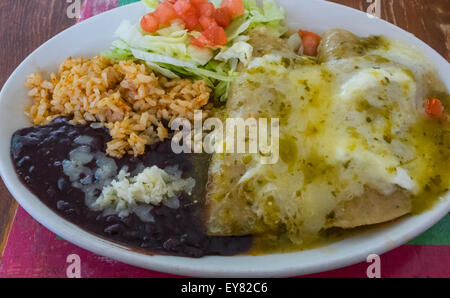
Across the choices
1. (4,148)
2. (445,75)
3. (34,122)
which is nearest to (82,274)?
(4,148)

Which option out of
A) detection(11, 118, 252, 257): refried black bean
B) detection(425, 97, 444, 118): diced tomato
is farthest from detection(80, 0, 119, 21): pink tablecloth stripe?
detection(425, 97, 444, 118): diced tomato

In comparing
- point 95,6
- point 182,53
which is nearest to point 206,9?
point 182,53

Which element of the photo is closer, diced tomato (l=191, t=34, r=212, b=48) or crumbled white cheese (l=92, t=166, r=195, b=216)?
crumbled white cheese (l=92, t=166, r=195, b=216)

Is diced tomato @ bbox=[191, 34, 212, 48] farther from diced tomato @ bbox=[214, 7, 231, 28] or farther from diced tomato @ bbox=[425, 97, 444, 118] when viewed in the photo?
diced tomato @ bbox=[425, 97, 444, 118]

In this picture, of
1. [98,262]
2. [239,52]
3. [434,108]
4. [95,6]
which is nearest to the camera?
[98,262]

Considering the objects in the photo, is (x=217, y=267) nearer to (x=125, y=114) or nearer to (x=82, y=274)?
(x=82, y=274)

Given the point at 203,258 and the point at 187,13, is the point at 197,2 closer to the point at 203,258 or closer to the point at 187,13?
the point at 187,13
